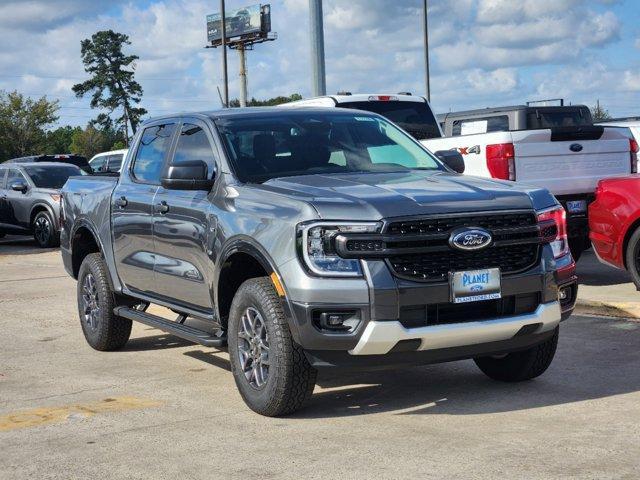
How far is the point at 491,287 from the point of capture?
579 cm

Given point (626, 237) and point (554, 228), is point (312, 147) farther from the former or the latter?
point (626, 237)

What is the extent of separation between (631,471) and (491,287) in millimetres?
1388

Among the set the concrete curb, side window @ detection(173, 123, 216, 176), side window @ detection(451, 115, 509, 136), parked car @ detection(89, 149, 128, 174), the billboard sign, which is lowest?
the concrete curb

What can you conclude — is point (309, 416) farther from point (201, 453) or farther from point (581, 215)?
point (581, 215)

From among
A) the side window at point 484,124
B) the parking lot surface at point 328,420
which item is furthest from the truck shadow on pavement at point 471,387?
the side window at point 484,124

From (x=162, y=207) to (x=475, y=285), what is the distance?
101 inches

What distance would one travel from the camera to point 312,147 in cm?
700

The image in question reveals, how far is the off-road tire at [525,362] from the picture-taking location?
6.59m

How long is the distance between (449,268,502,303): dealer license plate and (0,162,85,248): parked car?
1588cm

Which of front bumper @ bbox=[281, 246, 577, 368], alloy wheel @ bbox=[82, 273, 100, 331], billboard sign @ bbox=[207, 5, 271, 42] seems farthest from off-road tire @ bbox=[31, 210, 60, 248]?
billboard sign @ bbox=[207, 5, 271, 42]

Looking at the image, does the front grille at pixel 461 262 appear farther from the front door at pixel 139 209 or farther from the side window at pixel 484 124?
the side window at pixel 484 124

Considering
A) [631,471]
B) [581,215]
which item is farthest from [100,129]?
[631,471]

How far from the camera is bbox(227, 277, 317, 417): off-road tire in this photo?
5781 mm

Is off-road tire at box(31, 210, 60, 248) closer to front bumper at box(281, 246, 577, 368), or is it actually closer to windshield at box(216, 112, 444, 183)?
windshield at box(216, 112, 444, 183)
